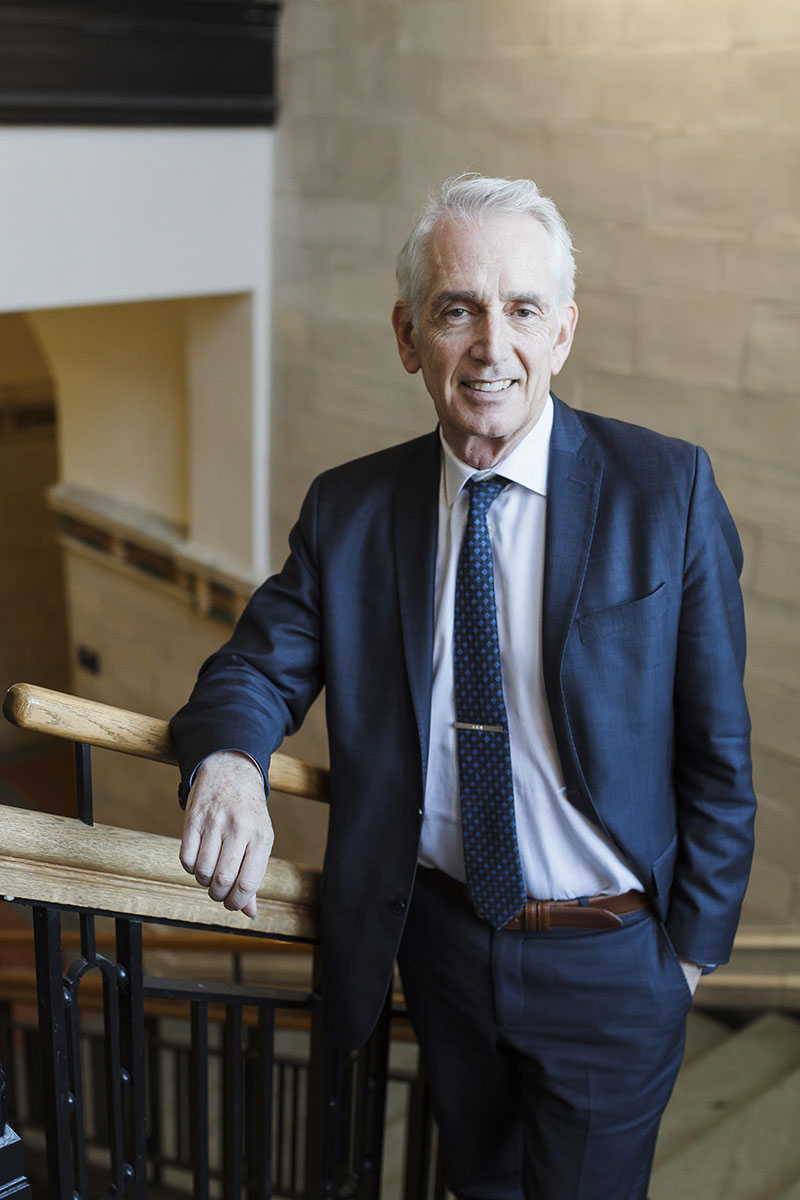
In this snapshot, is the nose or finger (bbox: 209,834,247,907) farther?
the nose

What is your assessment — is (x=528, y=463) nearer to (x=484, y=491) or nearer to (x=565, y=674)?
(x=484, y=491)

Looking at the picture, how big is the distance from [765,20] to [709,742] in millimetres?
2118

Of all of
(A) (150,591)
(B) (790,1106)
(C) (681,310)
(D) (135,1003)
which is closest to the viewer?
(D) (135,1003)

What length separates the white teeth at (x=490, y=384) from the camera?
1545mm

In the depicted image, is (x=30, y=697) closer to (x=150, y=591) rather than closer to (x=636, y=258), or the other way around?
(x=636, y=258)

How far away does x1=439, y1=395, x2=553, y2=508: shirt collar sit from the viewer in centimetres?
163

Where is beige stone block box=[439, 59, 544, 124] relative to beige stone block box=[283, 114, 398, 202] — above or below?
above

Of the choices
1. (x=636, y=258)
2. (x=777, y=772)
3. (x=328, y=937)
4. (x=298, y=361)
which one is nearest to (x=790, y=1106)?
(x=777, y=772)

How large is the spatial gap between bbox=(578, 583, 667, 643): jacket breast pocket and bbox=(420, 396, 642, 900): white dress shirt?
0.07 m

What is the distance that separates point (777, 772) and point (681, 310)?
135 centimetres

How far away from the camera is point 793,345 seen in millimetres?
3004

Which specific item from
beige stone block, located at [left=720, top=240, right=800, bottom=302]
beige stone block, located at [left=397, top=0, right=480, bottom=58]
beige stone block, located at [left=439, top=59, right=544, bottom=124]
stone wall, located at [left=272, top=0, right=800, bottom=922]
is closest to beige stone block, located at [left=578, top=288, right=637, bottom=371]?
stone wall, located at [left=272, top=0, right=800, bottom=922]

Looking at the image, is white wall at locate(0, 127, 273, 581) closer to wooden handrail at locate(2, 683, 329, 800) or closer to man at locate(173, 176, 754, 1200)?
man at locate(173, 176, 754, 1200)

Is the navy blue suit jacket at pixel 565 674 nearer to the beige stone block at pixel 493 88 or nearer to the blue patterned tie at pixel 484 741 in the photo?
the blue patterned tie at pixel 484 741
